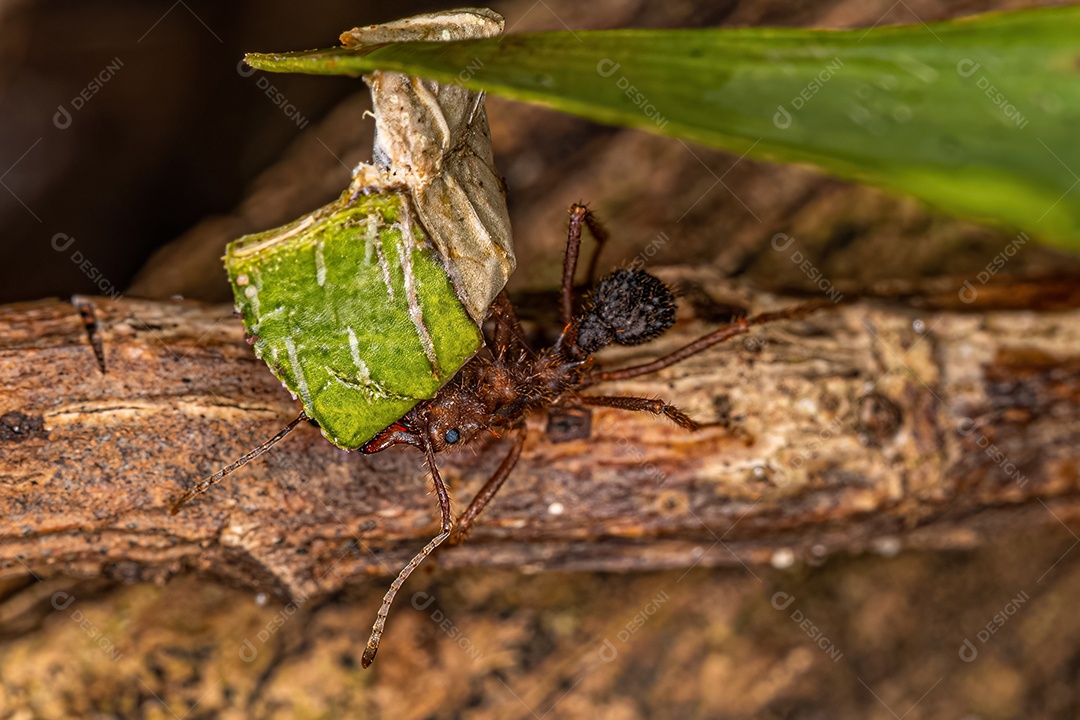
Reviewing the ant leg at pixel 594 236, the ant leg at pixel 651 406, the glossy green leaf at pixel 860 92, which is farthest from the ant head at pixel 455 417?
the glossy green leaf at pixel 860 92

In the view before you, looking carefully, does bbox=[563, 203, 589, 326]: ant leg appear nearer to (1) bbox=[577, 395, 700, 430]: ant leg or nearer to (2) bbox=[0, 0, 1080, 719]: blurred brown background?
(1) bbox=[577, 395, 700, 430]: ant leg

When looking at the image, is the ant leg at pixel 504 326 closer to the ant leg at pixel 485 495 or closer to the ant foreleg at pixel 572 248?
the ant foreleg at pixel 572 248

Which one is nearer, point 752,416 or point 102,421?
point 102,421

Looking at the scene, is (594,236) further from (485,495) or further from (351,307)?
(351,307)

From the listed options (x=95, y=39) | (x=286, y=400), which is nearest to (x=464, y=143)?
(x=286, y=400)

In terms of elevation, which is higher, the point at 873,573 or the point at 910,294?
the point at 910,294

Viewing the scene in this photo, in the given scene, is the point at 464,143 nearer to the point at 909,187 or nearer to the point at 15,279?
the point at 909,187
